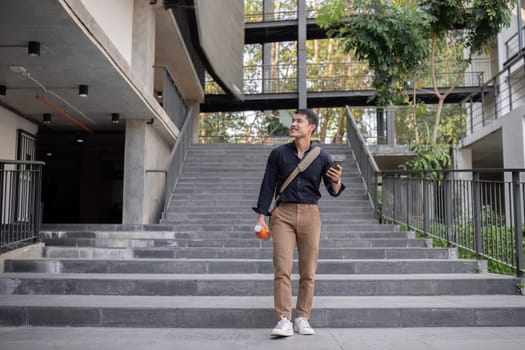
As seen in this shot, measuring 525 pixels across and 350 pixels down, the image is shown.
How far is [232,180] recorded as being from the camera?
1145cm

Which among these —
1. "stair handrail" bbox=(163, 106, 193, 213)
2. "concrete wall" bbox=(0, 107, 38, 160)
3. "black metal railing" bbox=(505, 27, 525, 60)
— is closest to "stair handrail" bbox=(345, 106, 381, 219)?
"stair handrail" bbox=(163, 106, 193, 213)

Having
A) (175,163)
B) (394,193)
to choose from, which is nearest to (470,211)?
(394,193)

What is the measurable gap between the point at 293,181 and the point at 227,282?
156 cm

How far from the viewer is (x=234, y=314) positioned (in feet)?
13.4

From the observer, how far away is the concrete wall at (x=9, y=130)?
9.44 metres

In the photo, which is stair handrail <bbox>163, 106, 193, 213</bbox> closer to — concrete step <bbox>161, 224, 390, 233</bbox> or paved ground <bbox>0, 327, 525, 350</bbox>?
concrete step <bbox>161, 224, 390, 233</bbox>

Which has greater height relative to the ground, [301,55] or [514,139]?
[301,55]

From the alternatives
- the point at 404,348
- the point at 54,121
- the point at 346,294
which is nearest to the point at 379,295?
the point at 346,294

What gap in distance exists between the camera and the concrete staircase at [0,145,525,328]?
4125mm

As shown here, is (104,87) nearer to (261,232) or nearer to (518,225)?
(261,232)

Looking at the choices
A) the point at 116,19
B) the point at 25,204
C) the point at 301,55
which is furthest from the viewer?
the point at 301,55

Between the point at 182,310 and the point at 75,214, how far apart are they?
14.5m

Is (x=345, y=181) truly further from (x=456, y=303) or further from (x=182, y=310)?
(x=182, y=310)

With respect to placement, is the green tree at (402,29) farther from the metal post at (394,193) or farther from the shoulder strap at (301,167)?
the shoulder strap at (301,167)
